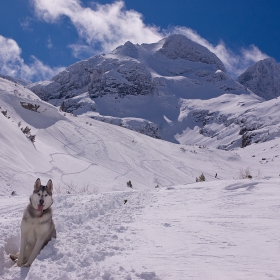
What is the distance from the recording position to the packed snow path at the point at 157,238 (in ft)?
9.61

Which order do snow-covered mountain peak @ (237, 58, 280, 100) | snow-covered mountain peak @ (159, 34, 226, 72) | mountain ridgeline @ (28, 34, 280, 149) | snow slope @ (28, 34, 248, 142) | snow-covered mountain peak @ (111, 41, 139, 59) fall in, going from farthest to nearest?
snow-covered mountain peak @ (237, 58, 280, 100) < snow-covered mountain peak @ (159, 34, 226, 72) < snow-covered mountain peak @ (111, 41, 139, 59) < snow slope @ (28, 34, 248, 142) < mountain ridgeline @ (28, 34, 280, 149)

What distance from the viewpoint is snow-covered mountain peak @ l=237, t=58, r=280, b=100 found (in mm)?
101800

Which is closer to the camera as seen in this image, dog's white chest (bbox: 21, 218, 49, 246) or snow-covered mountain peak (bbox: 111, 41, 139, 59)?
dog's white chest (bbox: 21, 218, 49, 246)

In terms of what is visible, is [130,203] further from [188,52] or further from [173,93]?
[188,52]

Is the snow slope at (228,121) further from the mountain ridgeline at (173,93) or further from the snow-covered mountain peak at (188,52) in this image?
the snow-covered mountain peak at (188,52)

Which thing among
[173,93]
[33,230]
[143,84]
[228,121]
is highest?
[143,84]

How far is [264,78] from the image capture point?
105188 millimetres

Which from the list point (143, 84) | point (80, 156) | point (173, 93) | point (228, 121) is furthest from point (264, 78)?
point (80, 156)

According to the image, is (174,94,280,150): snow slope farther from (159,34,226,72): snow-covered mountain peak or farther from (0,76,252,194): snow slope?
(159,34,226,72): snow-covered mountain peak

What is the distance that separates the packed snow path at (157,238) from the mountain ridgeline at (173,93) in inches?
1300

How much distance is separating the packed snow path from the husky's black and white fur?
0.13 m

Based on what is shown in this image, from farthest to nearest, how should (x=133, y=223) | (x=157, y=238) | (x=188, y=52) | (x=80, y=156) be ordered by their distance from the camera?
(x=188, y=52), (x=80, y=156), (x=133, y=223), (x=157, y=238)

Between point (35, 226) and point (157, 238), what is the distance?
1.56 m

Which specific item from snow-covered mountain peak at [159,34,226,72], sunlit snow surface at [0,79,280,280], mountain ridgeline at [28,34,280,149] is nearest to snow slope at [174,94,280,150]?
mountain ridgeline at [28,34,280,149]
